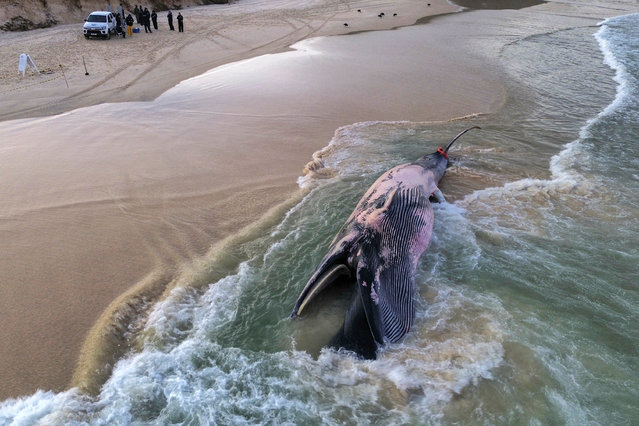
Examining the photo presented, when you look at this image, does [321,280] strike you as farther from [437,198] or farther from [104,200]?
[104,200]

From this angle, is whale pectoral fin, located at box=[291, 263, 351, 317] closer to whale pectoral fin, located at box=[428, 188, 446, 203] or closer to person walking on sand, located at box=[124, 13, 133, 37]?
whale pectoral fin, located at box=[428, 188, 446, 203]

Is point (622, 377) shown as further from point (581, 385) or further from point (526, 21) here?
point (526, 21)

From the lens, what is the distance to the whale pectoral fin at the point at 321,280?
5.03 meters

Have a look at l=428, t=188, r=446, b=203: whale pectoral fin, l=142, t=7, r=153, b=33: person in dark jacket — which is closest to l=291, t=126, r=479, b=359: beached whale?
l=428, t=188, r=446, b=203: whale pectoral fin

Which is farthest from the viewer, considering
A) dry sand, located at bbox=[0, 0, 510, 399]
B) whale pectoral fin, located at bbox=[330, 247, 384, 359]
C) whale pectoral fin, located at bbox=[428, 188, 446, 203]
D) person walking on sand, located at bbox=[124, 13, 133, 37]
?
person walking on sand, located at bbox=[124, 13, 133, 37]

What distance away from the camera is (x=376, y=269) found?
505cm

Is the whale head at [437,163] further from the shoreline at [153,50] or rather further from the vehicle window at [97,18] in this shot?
the vehicle window at [97,18]

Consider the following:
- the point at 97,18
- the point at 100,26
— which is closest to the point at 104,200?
the point at 100,26

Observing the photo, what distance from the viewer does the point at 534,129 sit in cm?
1130

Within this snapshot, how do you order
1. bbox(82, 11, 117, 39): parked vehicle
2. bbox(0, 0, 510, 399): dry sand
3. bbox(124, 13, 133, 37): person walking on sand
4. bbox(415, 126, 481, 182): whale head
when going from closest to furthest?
bbox(0, 0, 510, 399): dry sand < bbox(415, 126, 481, 182): whale head < bbox(82, 11, 117, 39): parked vehicle < bbox(124, 13, 133, 37): person walking on sand

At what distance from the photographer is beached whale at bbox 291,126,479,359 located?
15.9 ft

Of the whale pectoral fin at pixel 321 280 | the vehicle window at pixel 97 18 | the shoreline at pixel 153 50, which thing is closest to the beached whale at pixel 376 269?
the whale pectoral fin at pixel 321 280

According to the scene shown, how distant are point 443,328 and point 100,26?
77.8ft

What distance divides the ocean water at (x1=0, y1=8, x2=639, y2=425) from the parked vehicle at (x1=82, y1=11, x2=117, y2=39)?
19007mm
